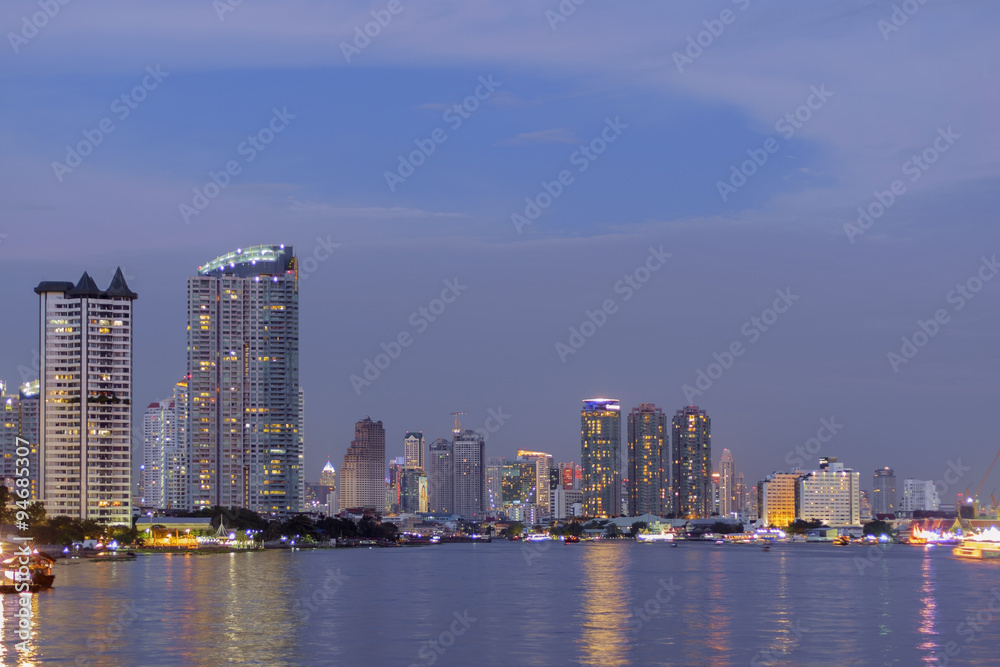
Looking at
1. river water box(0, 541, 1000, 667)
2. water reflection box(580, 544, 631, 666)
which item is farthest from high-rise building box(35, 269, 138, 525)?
water reflection box(580, 544, 631, 666)

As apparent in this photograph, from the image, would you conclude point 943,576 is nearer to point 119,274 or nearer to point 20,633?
point 20,633

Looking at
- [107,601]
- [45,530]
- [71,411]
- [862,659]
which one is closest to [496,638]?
[862,659]

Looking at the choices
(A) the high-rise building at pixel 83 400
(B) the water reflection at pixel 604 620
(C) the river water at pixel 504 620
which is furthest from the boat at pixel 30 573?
(A) the high-rise building at pixel 83 400

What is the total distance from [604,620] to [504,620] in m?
5.66

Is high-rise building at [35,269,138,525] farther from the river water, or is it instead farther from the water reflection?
the water reflection

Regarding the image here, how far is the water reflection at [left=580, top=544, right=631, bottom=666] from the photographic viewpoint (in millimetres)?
56312

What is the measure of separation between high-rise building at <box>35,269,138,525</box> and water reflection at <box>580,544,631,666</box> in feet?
280

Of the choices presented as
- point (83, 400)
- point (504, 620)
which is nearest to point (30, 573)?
point (504, 620)

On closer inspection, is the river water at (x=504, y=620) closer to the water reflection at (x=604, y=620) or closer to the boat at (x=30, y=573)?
the water reflection at (x=604, y=620)

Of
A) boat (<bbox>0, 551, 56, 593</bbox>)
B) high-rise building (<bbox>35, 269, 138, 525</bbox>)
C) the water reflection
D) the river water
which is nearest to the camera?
the river water

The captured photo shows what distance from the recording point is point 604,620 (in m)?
72.6

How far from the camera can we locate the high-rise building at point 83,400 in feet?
590

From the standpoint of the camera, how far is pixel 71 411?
180 metres

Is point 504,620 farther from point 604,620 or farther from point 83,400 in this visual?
point 83,400
